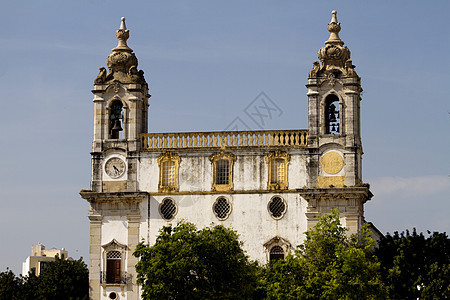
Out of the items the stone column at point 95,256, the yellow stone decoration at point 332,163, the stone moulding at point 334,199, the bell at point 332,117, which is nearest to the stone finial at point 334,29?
the bell at point 332,117

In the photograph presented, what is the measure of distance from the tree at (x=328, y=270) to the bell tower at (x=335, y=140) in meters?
2.47

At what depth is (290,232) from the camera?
55281mm

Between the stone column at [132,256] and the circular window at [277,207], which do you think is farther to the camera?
the stone column at [132,256]

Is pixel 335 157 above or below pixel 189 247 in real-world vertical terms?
above

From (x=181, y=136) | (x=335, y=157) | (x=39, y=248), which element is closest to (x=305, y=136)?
(x=335, y=157)

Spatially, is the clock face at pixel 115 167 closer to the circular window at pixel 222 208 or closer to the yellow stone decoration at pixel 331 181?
the circular window at pixel 222 208

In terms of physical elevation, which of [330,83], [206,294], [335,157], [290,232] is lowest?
[206,294]

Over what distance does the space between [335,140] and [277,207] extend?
4.74 m

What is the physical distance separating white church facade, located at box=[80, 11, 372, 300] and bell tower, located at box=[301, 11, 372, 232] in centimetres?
5

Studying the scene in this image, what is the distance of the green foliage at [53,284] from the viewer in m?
58.2

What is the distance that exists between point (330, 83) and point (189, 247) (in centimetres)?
1321

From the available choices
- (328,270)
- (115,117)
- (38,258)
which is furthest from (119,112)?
(38,258)

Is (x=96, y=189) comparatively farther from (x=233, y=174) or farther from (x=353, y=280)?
(x=353, y=280)

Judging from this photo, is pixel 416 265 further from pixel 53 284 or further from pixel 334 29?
pixel 53 284
